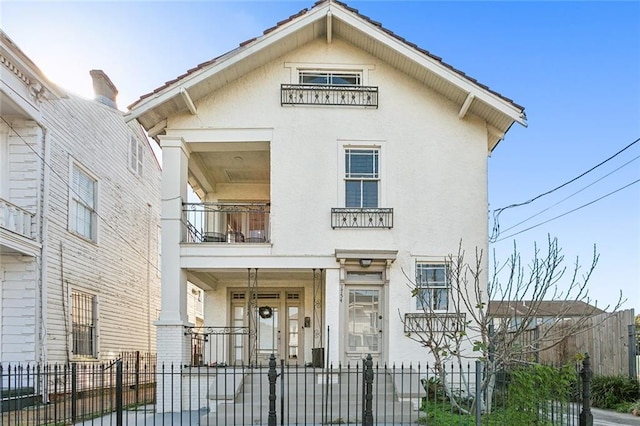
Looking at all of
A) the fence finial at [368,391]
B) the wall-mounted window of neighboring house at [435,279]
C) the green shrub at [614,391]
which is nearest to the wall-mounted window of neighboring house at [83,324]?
the wall-mounted window of neighboring house at [435,279]

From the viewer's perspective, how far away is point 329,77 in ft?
52.2

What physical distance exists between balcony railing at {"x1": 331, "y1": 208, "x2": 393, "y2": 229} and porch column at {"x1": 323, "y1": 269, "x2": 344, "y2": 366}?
3.93 ft

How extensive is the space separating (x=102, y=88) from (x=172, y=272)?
387 inches

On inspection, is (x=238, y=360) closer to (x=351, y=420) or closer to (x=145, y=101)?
(x=351, y=420)

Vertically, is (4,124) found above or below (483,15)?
below

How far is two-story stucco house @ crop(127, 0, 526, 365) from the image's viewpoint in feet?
48.9

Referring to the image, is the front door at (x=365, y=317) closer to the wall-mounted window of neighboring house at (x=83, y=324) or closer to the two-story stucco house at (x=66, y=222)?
the two-story stucco house at (x=66, y=222)

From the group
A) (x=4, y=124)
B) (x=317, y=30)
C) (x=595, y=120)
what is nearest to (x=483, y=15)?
(x=317, y=30)

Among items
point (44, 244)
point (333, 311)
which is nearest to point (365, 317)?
point (333, 311)

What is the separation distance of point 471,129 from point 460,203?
1955 mm

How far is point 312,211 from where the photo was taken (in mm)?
15164

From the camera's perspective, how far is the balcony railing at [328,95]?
15469 mm

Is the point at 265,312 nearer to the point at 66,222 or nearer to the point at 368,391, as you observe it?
the point at 66,222

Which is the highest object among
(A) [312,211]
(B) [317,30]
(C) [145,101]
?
(B) [317,30]
